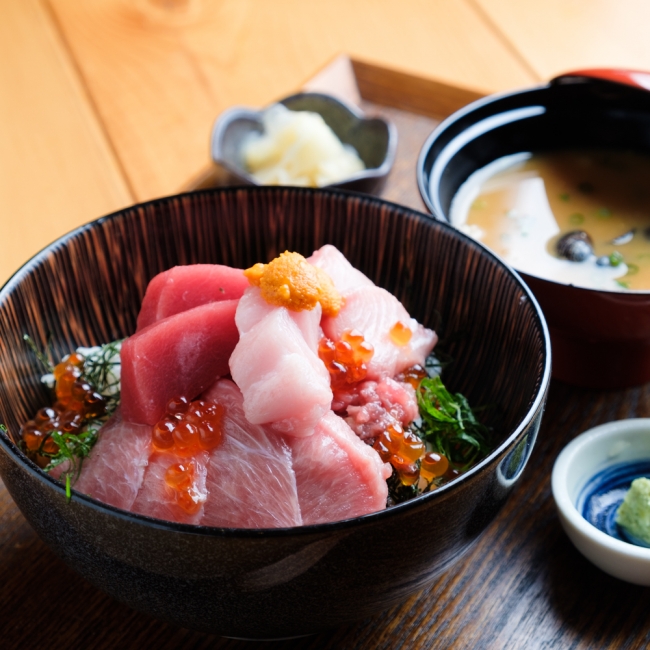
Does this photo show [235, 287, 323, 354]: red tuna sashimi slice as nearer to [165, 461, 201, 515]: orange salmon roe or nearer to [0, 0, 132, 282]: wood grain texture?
[165, 461, 201, 515]: orange salmon roe

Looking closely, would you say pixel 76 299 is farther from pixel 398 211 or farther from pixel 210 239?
pixel 398 211

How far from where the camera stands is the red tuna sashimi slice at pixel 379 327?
1346 millimetres

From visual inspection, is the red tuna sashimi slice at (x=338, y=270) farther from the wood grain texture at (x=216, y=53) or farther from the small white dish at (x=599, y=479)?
the wood grain texture at (x=216, y=53)

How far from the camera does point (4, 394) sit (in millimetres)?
1327

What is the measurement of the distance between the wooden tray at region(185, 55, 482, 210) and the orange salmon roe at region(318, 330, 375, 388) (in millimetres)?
1072

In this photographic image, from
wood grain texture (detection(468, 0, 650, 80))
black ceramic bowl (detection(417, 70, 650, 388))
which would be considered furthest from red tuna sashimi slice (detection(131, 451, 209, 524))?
wood grain texture (detection(468, 0, 650, 80))

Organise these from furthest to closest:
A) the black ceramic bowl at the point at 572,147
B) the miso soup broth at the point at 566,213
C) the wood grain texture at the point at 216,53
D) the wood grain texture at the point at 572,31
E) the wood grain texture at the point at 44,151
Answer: the wood grain texture at the point at 572,31, the wood grain texture at the point at 216,53, the wood grain texture at the point at 44,151, the miso soup broth at the point at 566,213, the black ceramic bowl at the point at 572,147

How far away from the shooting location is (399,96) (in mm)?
2551

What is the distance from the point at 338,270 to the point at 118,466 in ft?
1.64

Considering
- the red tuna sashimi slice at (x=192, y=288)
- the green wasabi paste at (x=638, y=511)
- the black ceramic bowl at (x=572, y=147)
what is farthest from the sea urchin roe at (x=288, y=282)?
the green wasabi paste at (x=638, y=511)

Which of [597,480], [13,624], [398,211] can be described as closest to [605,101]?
[398,211]

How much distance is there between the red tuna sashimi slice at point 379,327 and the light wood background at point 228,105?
338mm

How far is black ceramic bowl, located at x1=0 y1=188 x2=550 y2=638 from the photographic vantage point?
96 cm

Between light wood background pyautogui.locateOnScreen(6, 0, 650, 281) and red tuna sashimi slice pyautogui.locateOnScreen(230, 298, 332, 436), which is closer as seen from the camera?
red tuna sashimi slice pyautogui.locateOnScreen(230, 298, 332, 436)
